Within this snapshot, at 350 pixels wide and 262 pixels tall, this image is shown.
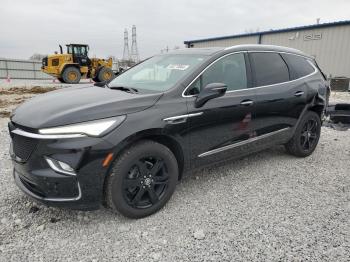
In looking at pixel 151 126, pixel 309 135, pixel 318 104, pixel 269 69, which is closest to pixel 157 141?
pixel 151 126

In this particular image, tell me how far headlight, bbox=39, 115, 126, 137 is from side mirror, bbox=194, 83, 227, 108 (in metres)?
0.93

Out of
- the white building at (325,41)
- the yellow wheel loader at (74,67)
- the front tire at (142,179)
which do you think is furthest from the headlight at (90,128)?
the white building at (325,41)

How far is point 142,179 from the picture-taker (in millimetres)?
2805

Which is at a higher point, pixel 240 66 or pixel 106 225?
pixel 240 66

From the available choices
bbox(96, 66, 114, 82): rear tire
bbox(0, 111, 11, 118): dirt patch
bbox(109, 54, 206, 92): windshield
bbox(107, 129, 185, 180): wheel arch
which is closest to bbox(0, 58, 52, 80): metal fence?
bbox(96, 66, 114, 82): rear tire

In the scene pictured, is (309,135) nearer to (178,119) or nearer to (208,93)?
(208,93)

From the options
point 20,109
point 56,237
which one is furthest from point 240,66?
point 56,237

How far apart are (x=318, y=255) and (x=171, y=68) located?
245cm

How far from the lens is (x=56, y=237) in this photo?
2.62 meters

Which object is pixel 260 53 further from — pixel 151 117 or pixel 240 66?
pixel 151 117

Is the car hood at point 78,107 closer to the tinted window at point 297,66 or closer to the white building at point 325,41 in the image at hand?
the tinted window at point 297,66

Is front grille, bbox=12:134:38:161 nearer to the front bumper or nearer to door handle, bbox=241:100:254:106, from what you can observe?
the front bumper

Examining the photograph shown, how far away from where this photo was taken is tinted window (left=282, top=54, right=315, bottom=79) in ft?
14.5

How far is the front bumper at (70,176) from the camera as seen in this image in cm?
241
